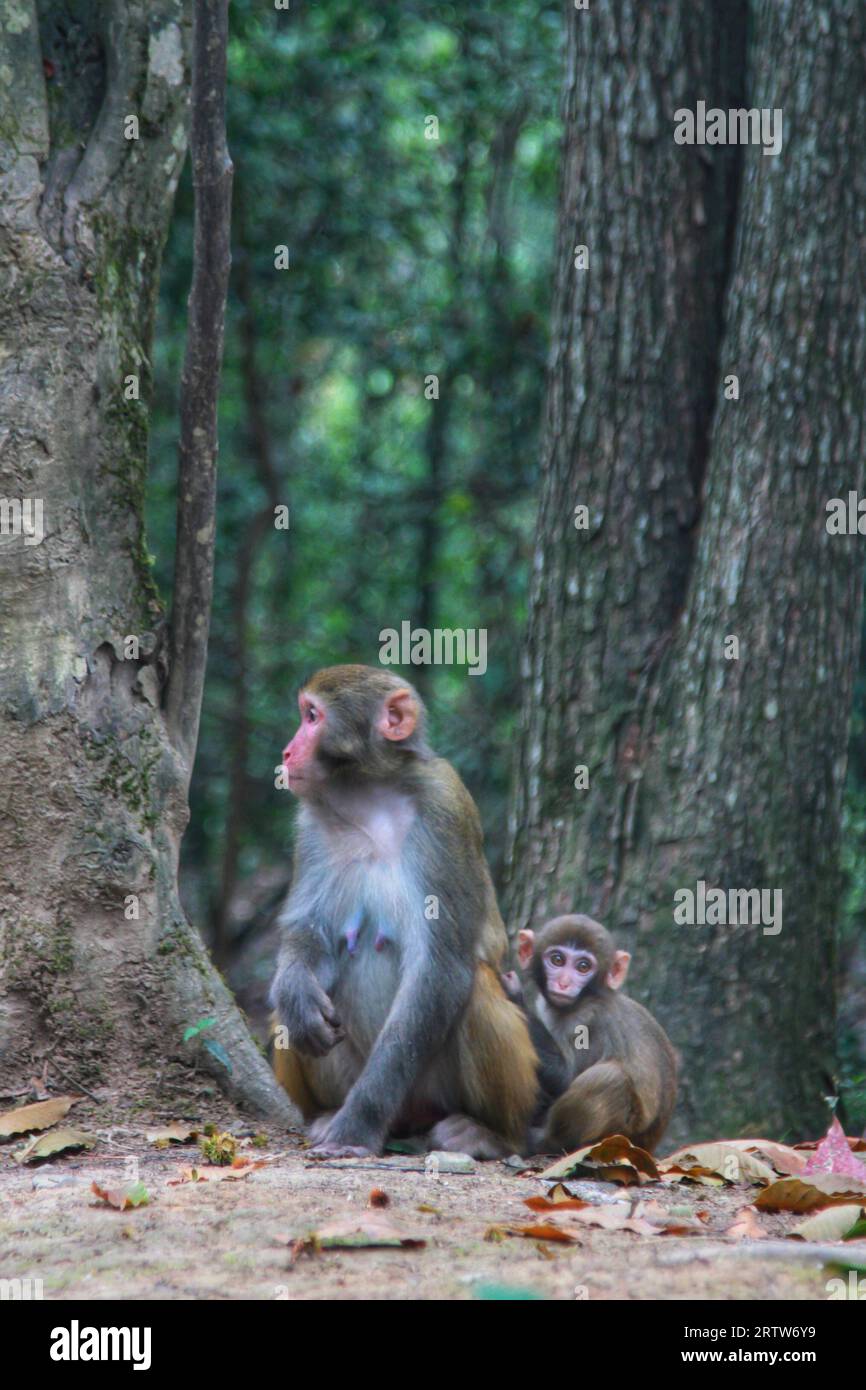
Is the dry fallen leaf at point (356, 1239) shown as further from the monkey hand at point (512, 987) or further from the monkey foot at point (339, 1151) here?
the monkey hand at point (512, 987)

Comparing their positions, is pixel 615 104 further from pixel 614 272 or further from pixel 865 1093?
pixel 865 1093

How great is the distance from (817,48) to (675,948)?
4033 millimetres

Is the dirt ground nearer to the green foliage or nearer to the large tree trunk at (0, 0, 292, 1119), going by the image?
the large tree trunk at (0, 0, 292, 1119)

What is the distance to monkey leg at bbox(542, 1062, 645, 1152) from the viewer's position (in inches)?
213

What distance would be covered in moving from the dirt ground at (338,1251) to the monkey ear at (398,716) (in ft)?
4.78

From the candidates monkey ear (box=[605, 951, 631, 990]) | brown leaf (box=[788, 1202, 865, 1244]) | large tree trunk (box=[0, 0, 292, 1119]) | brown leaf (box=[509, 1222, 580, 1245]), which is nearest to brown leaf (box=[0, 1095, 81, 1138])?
large tree trunk (box=[0, 0, 292, 1119])

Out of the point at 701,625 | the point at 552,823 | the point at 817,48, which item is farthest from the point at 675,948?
the point at 817,48

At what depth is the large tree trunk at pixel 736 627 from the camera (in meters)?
6.98

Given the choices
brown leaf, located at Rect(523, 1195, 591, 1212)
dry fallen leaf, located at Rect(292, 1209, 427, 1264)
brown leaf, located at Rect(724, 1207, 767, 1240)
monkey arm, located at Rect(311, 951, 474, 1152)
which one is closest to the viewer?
dry fallen leaf, located at Rect(292, 1209, 427, 1264)

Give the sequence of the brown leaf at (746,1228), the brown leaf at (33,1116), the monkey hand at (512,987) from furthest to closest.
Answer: the monkey hand at (512,987), the brown leaf at (33,1116), the brown leaf at (746,1228)

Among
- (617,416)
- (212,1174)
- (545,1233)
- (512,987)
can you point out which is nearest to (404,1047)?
(512,987)

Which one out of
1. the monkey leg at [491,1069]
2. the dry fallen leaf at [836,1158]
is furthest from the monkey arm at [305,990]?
the dry fallen leaf at [836,1158]
